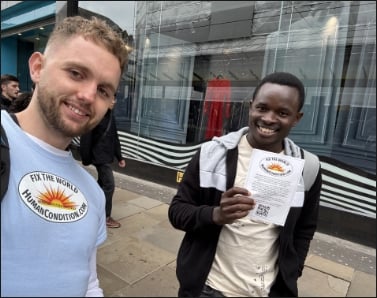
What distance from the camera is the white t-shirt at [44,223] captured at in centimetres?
87

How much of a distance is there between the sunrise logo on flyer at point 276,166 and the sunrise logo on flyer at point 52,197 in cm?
71

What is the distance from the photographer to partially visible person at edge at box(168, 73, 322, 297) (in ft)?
4.74

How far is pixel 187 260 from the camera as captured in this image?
155cm

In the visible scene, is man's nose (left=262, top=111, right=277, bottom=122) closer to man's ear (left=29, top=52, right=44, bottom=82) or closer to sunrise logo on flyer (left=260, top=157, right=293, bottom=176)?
sunrise logo on flyer (left=260, top=157, right=293, bottom=176)

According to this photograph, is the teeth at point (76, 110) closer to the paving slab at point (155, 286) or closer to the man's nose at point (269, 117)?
the man's nose at point (269, 117)

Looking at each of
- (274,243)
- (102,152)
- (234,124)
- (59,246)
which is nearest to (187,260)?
(274,243)

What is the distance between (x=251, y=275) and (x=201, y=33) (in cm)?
582

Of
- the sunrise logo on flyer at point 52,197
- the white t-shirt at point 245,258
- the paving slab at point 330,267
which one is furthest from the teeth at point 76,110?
the paving slab at point 330,267

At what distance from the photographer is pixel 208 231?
4.87ft

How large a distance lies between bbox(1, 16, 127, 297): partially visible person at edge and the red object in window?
5066 mm

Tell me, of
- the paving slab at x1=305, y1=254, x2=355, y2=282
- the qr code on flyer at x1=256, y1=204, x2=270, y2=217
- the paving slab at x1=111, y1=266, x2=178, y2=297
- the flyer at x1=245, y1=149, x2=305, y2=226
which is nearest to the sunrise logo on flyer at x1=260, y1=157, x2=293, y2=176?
the flyer at x1=245, y1=149, x2=305, y2=226

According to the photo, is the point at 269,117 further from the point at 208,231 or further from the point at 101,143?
the point at 101,143

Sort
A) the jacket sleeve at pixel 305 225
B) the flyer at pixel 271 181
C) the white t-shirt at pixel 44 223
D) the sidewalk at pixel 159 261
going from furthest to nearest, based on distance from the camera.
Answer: the sidewalk at pixel 159 261
the jacket sleeve at pixel 305 225
the flyer at pixel 271 181
the white t-shirt at pixel 44 223

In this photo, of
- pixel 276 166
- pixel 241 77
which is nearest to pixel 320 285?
pixel 276 166
